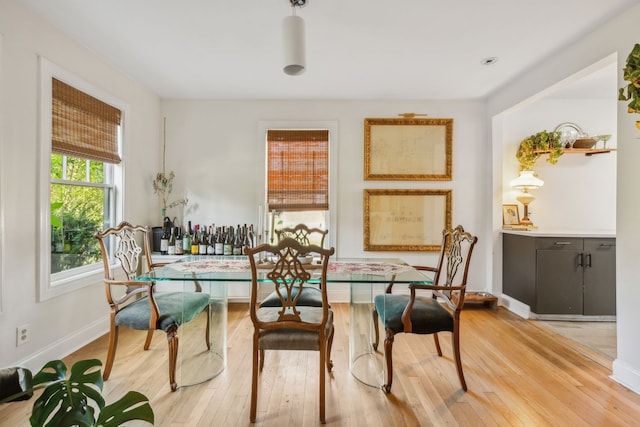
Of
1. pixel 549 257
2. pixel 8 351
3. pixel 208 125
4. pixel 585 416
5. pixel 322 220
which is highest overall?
pixel 208 125

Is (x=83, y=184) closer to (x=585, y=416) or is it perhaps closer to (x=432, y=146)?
(x=432, y=146)

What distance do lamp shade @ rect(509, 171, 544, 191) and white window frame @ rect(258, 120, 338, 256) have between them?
6.90 ft

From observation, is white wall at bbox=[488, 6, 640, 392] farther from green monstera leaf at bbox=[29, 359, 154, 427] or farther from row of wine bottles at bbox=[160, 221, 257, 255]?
row of wine bottles at bbox=[160, 221, 257, 255]

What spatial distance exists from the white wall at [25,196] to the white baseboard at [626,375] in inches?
158

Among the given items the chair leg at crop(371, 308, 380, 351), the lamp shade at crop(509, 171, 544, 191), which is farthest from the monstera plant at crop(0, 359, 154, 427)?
the lamp shade at crop(509, 171, 544, 191)

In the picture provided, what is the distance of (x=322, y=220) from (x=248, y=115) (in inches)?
62.7

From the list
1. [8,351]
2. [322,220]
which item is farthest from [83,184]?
[322,220]

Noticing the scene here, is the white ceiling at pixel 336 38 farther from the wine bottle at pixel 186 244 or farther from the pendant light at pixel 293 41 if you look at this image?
the wine bottle at pixel 186 244

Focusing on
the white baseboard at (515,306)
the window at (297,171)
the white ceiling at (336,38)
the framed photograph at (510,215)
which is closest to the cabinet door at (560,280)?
the white baseboard at (515,306)

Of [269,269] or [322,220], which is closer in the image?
[269,269]

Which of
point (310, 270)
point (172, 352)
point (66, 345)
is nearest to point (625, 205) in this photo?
point (310, 270)

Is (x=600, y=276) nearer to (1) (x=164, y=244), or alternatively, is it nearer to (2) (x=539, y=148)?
(2) (x=539, y=148)

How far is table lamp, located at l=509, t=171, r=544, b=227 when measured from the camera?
3.82 m

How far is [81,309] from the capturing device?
2.80 m
